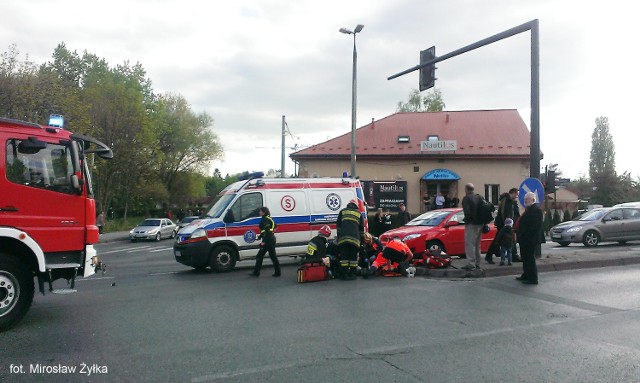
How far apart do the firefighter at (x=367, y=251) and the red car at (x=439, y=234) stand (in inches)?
52.0

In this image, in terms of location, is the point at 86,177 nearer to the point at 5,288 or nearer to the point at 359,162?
the point at 5,288

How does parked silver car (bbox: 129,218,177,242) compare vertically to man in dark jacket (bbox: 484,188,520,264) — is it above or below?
below

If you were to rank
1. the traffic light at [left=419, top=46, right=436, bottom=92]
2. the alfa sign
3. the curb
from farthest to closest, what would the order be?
1. the alfa sign
2. the traffic light at [left=419, top=46, right=436, bottom=92]
3. the curb

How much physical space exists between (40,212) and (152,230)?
1072 inches

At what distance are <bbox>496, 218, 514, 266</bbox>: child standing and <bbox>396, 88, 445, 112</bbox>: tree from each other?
4833 cm

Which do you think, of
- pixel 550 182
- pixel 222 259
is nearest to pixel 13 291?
pixel 222 259

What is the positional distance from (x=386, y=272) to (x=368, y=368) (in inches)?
254

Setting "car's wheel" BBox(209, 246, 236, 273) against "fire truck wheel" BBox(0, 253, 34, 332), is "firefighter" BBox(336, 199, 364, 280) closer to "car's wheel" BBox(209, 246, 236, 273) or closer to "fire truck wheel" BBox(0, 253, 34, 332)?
"car's wheel" BBox(209, 246, 236, 273)

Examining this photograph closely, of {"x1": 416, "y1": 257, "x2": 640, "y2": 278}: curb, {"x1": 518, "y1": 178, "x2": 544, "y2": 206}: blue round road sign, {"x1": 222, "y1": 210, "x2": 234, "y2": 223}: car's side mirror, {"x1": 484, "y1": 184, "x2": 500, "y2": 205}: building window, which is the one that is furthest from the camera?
{"x1": 484, "y1": 184, "x2": 500, "y2": 205}: building window

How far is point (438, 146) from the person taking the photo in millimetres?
34562

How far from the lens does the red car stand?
1379 centimetres

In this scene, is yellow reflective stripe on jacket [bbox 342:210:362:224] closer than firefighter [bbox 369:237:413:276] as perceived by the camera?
Yes

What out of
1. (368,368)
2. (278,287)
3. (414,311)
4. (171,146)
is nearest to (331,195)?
(278,287)

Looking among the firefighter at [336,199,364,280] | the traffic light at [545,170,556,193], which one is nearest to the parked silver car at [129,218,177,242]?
the firefighter at [336,199,364,280]
